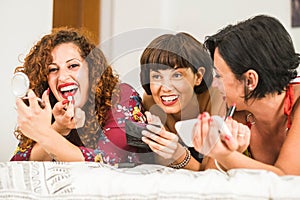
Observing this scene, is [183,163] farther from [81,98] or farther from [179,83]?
[81,98]

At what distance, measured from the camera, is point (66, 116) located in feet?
3.84

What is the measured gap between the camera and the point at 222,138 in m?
0.91

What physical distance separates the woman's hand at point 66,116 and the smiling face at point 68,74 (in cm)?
4

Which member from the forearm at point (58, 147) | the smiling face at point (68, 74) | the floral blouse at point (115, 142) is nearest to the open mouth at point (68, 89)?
the smiling face at point (68, 74)

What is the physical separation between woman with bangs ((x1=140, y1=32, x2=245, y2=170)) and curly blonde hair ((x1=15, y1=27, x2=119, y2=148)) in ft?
0.38

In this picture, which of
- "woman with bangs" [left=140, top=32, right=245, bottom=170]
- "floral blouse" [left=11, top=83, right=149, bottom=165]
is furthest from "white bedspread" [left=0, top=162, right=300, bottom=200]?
"woman with bangs" [left=140, top=32, right=245, bottom=170]

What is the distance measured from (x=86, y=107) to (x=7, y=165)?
0.37 metres

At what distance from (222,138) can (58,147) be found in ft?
1.28

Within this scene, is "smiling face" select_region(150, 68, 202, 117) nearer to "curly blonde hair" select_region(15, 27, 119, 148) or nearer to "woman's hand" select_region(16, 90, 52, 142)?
"curly blonde hair" select_region(15, 27, 119, 148)

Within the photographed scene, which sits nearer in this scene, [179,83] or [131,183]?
[131,183]

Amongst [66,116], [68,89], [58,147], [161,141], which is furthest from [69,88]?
[161,141]

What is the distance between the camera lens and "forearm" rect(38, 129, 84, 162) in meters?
1.05

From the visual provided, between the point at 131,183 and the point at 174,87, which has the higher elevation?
the point at 174,87

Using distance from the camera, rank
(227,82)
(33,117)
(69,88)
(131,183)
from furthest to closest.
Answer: (69,88)
(227,82)
(33,117)
(131,183)
